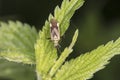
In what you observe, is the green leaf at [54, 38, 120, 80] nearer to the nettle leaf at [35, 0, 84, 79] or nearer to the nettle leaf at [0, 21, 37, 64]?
the nettle leaf at [35, 0, 84, 79]

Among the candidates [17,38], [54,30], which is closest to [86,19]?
[17,38]

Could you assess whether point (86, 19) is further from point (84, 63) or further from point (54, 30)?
point (84, 63)

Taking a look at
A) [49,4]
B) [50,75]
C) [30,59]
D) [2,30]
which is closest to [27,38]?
[2,30]

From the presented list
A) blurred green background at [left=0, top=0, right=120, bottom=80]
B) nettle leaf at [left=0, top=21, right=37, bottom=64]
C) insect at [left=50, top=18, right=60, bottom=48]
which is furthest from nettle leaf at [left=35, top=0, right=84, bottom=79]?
blurred green background at [left=0, top=0, right=120, bottom=80]

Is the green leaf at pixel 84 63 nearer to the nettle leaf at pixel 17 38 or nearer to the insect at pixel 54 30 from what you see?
the insect at pixel 54 30

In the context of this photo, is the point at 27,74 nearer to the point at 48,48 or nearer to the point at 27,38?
the point at 27,38
